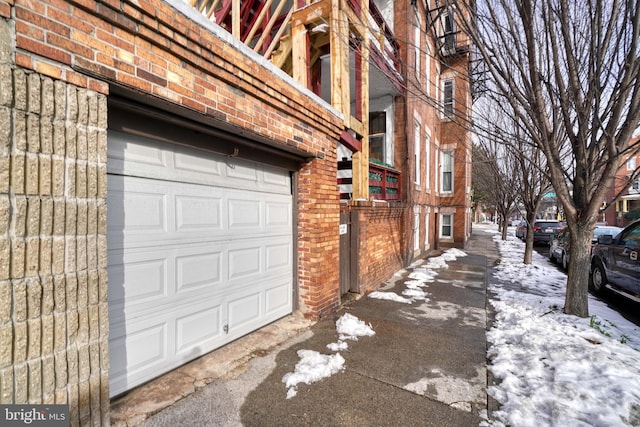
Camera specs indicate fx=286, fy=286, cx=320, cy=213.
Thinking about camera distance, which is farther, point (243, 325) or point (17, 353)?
point (243, 325)

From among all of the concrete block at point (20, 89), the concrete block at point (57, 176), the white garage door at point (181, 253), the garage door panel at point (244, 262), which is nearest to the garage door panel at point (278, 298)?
the white garage door at point (181, 253)

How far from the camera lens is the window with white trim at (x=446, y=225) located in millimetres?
13773

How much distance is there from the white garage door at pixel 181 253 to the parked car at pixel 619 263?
5.90 m

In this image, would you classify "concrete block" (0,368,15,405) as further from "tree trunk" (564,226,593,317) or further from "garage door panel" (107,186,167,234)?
"tree trunk" (564,226,593,317)

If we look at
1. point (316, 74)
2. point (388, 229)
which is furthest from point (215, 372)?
point (316, 74)

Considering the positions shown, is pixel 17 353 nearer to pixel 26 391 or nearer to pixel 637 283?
pixel 26 391

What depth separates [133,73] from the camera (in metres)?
2.11

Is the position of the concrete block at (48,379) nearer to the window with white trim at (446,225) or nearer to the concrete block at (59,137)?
the concrete block at (59,137)

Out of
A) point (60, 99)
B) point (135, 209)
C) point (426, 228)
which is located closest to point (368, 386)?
point (135, 209)

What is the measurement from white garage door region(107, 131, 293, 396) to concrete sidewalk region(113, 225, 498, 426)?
0.47 metres

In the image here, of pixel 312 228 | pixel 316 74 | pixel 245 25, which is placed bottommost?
pixel 312 228

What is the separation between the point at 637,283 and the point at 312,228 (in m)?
5.37

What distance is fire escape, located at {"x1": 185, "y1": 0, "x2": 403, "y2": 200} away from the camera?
16.4ft
